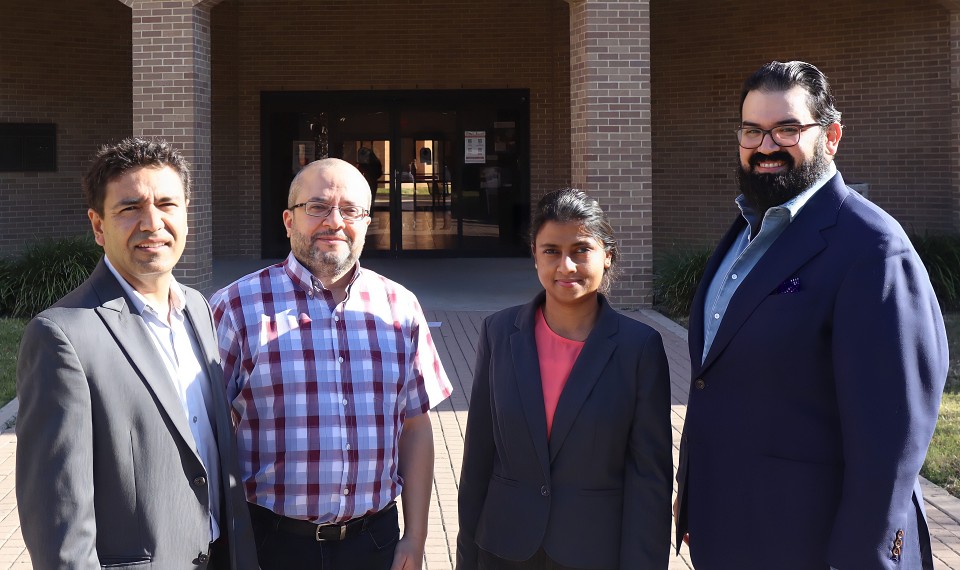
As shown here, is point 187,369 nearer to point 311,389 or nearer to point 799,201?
point 311,389

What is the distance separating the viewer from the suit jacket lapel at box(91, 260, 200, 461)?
8.59 ft

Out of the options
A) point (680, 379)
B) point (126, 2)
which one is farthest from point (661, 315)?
point (126, 2)

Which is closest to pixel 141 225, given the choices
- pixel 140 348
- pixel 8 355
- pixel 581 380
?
pixel 140 348

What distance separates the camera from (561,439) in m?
3.10

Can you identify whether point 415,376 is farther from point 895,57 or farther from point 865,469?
point 895,57

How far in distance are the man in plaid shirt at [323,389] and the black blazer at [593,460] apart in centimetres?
28

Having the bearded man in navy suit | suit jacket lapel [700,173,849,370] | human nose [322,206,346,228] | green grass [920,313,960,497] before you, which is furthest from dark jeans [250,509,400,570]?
green grass [920,313,960,497]

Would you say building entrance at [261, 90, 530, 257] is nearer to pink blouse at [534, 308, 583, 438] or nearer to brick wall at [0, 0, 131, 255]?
brick wall at [0, 0, 131, 255]

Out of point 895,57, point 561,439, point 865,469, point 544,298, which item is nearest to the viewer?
point 865,469

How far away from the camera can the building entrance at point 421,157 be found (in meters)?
18.5

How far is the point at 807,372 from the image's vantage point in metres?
2.89

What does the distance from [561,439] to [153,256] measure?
124 centimetres

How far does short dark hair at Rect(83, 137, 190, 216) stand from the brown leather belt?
37.5 inches

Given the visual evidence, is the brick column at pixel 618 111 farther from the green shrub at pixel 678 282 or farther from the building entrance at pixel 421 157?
the building entrance at pixel 421 157
